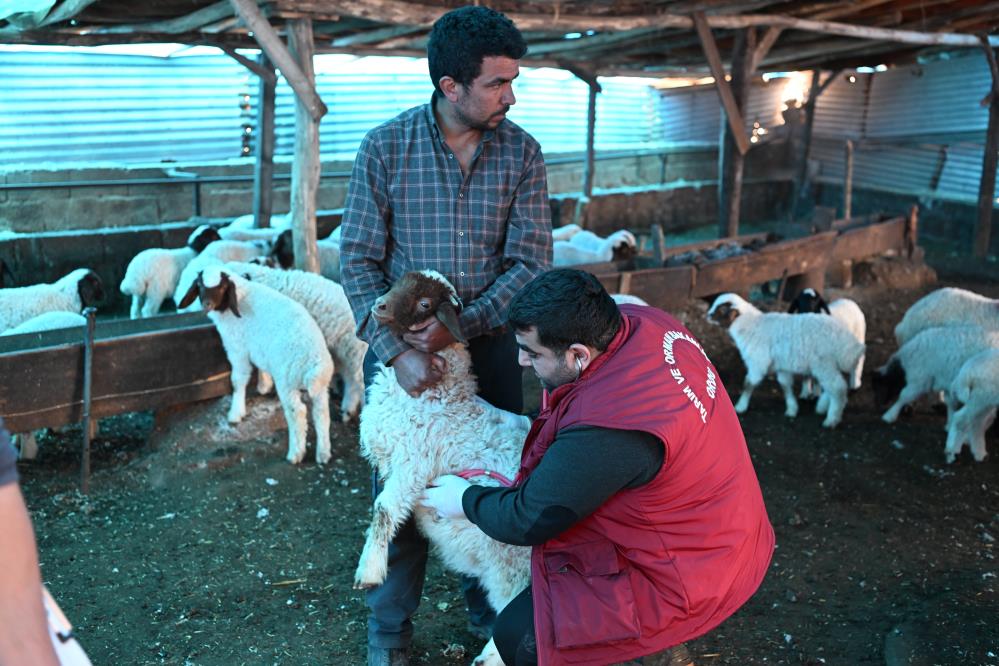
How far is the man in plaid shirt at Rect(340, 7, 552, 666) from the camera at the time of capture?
3074mm

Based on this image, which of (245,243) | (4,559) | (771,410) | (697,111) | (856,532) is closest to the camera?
(4,559)

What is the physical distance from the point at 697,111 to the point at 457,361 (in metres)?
18.5

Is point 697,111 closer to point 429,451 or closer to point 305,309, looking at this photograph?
point 305,309

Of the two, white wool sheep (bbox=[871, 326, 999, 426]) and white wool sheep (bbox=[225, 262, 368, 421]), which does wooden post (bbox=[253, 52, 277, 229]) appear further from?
white wool sheep (bbox=[871, 326, 999, 426])

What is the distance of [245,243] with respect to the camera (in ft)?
27.1

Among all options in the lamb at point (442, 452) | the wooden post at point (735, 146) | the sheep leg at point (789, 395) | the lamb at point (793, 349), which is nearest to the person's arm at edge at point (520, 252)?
the lamb at point (442, 452)

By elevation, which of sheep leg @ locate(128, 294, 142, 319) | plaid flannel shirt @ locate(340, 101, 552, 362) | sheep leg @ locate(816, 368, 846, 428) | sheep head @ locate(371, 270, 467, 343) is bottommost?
sheep leg @ locate(816, 368, 846, 428)

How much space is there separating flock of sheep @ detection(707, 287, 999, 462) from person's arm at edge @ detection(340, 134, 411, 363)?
4.59 metres

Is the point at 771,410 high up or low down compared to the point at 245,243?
down

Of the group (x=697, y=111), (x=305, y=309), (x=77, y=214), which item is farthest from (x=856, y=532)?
(x=697, y=111)

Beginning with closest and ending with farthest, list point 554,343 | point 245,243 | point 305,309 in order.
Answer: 1. point 554,343
2. point 305,309
3. point 245,243

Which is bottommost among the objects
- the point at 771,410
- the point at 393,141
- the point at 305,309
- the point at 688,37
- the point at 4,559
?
the point at 771,410

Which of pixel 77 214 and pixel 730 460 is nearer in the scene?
pixel 730 460

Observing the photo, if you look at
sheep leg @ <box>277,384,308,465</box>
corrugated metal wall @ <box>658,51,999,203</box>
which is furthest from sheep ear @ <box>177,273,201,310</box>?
corrugated metal wall @ <box>658,51,999,203</box>
